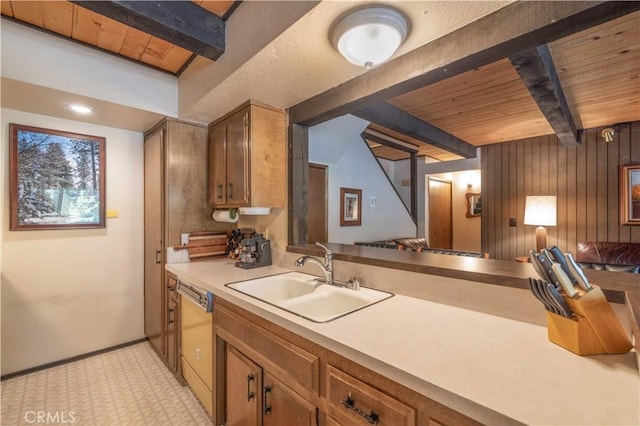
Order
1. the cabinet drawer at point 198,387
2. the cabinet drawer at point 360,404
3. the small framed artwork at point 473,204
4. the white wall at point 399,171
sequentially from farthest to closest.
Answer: the white wall at point 399,171 → the small framed artwork at point 473,204 → the cabinet drawer at point 198,387 → the cabinet drawer at point 360,404

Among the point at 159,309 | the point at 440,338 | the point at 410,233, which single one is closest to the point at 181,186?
the point at 159,309

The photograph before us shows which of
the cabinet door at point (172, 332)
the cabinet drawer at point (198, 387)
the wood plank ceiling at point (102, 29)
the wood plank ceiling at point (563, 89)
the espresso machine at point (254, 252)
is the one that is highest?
the wood plank ceiling at point (102, 29)

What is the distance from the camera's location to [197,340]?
1.87m

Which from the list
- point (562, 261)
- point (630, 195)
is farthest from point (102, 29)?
point (630, 195)

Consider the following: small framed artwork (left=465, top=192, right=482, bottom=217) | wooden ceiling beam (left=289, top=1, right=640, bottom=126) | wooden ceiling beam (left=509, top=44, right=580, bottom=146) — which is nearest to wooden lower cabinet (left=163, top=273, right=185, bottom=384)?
wooden ceiling beam (left=289, top=1, right=640, bottom=126)

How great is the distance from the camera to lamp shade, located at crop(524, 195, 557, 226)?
354cm

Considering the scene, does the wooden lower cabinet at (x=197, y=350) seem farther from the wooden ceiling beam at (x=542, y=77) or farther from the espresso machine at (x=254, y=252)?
the wooden ceiling beam at (x=542, y=77)

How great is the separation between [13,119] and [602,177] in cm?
613

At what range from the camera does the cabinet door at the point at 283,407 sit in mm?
1052

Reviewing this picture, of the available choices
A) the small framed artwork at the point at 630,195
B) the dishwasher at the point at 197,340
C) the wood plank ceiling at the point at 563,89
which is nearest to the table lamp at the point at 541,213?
the small framed artwork at the point at 630,195

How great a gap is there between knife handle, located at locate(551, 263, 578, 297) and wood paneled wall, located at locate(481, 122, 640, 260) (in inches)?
155

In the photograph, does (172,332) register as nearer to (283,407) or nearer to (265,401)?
(265,401)

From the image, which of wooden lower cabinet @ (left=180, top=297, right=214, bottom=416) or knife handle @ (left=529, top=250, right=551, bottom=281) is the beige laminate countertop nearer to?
knife handle @ (left=529, top=250, right=551, bottom=281)

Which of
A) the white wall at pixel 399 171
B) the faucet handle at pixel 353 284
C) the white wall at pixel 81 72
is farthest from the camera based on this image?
the white wall at pixel 399 171
